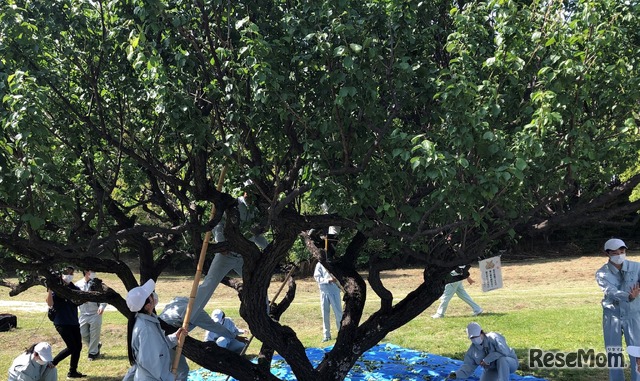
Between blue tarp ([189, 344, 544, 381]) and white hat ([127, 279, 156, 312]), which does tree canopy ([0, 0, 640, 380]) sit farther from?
blue tarp ([189, 344, 544, 381])

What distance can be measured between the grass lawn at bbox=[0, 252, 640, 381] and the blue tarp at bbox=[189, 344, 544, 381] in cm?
60

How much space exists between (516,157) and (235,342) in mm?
5677

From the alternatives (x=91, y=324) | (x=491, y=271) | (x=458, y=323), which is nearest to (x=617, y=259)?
(x=491, y=271)

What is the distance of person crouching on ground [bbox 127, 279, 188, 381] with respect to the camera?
5445mm

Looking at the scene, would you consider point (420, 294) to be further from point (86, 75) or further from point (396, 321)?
point (86, 75)

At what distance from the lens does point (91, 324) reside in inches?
414

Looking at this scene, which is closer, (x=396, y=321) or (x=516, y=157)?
(x=516, y=157)

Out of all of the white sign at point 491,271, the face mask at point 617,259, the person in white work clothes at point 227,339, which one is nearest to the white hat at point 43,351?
the person in white work clothes at point 227,339

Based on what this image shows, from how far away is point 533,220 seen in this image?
6340mm

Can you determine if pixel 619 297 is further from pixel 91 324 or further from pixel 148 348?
pixel 91 324

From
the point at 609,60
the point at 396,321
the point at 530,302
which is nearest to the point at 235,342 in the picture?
the point at 396,321

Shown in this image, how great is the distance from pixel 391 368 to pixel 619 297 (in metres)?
3.14

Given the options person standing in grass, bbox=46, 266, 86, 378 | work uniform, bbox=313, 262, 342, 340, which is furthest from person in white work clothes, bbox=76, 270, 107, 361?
work uniform, bbox=313, 262, 342, 340

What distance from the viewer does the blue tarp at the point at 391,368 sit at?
8227 millimetres
